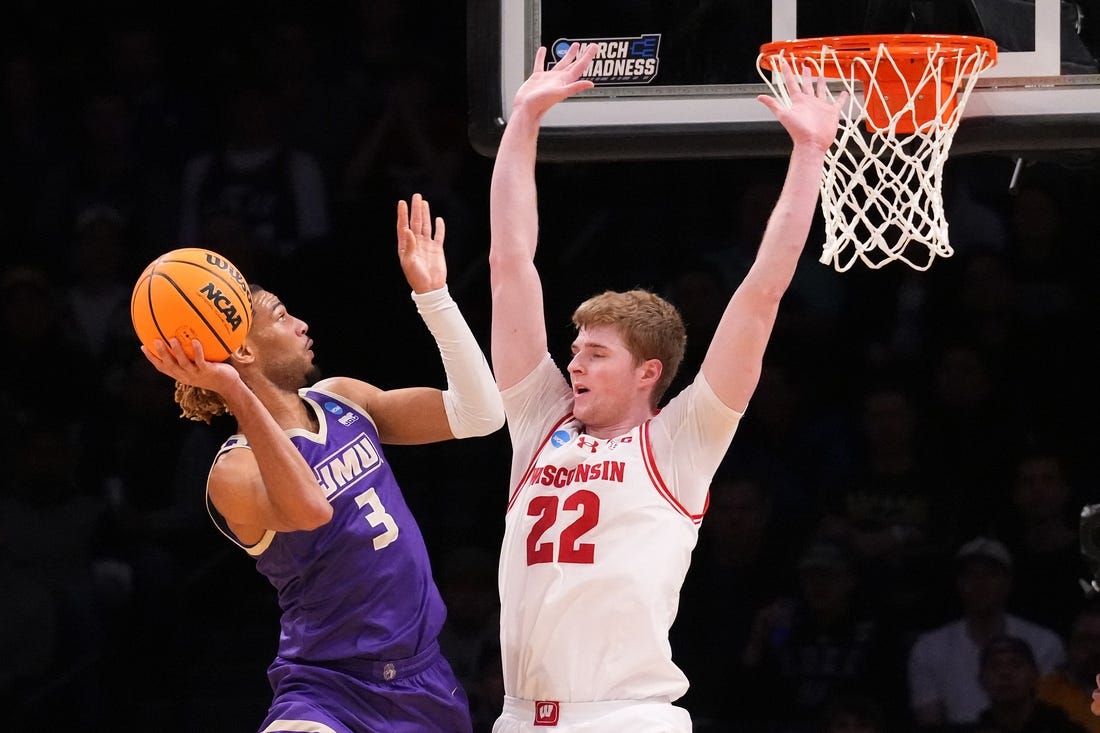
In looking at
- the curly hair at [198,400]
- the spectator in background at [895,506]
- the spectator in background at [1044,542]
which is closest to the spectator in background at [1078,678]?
the spectator in background at [1044,542]

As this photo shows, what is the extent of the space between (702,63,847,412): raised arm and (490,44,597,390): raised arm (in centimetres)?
50

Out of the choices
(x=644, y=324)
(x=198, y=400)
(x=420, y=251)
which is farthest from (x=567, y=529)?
(x=198, y=400)

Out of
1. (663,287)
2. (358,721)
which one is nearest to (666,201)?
(663,287)

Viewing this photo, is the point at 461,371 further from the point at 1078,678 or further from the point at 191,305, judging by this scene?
the point at 1078,678

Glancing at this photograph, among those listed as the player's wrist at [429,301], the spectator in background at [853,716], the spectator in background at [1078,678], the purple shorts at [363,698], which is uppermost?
the player's wrist at [429,301]

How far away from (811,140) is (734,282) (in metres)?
3.38

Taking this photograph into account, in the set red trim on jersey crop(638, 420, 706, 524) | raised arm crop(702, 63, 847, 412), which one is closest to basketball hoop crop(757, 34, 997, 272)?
raised arm crop(702, 63, 847, 412)

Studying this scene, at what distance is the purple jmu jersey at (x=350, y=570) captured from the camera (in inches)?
155

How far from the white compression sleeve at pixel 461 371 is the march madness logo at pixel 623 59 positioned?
3.11 feet

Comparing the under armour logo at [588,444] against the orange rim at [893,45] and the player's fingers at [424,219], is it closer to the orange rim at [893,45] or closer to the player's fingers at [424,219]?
the player's fingers at [424,219]

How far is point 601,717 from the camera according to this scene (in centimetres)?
352

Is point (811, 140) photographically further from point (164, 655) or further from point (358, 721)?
point (164, 655)

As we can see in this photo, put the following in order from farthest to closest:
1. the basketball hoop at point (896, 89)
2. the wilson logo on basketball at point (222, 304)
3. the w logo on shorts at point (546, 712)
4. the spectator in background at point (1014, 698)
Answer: the spectator in background at point (1014, 698), the basketball hoop at point (896, 89), the wilson logo on basketball at point (222, 304), the w logo on shorts at point (546, 712)

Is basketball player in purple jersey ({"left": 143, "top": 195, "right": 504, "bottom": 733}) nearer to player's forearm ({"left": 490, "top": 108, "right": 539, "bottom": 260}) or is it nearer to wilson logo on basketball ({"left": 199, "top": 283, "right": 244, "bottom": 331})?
wilson logo on basketball ({"left": 199, "top": 283, "right": 244, "bottom": 331})
